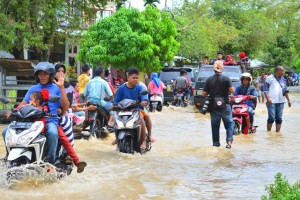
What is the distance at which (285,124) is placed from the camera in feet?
59.4

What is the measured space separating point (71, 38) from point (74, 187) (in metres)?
17.3

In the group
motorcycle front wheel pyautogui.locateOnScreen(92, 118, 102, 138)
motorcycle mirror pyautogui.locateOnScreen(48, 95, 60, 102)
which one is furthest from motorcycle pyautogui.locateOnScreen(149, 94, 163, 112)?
motorcycle mirror pyautogui.locateOnScreen(48, 95, 60, 102)

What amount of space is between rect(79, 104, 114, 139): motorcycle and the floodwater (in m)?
0.19

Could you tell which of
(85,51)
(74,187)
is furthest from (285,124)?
(85,51)

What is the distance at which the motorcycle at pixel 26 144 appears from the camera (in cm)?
700

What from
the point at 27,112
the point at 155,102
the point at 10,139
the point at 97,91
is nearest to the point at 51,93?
the point at 27,112

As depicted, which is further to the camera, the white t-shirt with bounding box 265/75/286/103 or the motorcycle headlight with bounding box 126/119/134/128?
the white t-shirt with bounding box 265/75/286/103

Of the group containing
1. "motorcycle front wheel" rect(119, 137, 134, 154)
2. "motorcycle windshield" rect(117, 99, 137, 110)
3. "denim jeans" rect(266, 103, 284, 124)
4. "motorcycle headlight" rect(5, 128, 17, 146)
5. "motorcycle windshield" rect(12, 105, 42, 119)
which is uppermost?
"motorcycle windshield" rect(12, 105, 42, 119)

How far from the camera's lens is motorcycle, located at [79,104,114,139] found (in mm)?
12602

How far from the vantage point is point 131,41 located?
29234 millimetres

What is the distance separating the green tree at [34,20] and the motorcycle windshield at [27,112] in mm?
11439

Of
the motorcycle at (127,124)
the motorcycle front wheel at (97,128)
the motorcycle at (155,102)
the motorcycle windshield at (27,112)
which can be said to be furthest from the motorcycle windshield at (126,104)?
the motorcycle at (155,102)

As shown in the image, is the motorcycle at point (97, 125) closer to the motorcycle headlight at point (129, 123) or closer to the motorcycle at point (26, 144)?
the motorcycle headlight at point (129, 123)

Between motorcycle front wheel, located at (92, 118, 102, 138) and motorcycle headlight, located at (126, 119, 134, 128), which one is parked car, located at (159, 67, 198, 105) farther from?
motorcycle headlight, located at (126, 119, 134, 128)
